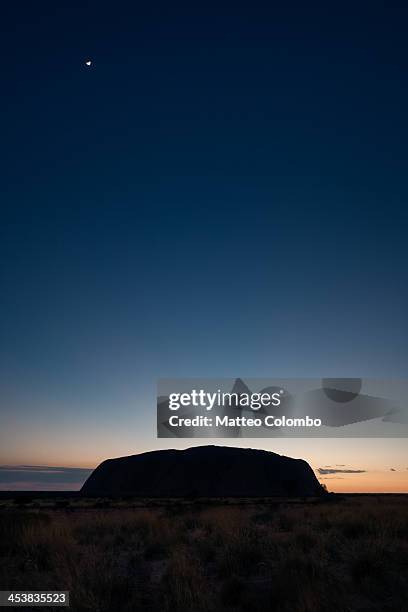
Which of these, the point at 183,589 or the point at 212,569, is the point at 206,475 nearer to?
the point at 212,569

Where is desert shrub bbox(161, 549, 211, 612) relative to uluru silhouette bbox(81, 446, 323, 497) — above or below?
above

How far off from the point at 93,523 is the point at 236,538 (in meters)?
9.32

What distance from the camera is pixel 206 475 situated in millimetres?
133000

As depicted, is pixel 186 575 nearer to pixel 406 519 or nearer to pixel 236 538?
pixel 236 538

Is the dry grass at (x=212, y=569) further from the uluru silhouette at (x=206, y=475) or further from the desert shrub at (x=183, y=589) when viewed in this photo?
the uluru silhouette at (x=206, y=475)

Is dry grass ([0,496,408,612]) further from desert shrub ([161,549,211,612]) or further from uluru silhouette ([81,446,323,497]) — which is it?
uluru silhouette ([81,446,323,497])

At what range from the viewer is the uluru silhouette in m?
128

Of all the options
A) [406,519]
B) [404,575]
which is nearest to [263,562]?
[404,575]

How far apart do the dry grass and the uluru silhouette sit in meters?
112

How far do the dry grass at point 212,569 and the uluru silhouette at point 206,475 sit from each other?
367 feet

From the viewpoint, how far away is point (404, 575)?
1128cm

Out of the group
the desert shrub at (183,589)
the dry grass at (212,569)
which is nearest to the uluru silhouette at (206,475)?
the dry grass at (212,569)

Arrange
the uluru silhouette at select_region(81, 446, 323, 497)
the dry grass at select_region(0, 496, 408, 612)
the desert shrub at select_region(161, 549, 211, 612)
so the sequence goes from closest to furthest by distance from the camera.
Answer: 1. the desert shrub at select_region(161, 549, 211, 612)
2. the dry grass at select_region(0, 496, 408, 612)
3. the uluru silhouette at select_region(81, 446, 323, 497)

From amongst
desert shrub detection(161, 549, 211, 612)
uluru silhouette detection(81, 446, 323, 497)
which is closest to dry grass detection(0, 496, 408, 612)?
desert shrub detection(161, 549, 211, 612)
